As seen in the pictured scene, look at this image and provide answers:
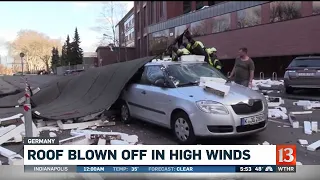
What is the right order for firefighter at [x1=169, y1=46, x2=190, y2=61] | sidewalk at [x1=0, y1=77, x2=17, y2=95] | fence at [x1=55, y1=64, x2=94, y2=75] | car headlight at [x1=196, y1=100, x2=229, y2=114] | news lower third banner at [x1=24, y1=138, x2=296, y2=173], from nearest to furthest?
news lower third banner at [x1=24, y1=138, x2=296, y2=173], fence at [x1=55, y1=64, x2=94, y2=75], sidewalk at [x1=0, y1=77, x2=17, y2=95], car headlight at [x1=196, y1=100, x2=229, y2=114], firefighter at [x1=169, y1=46, x2=190, y2=61]

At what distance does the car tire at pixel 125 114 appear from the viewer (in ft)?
17.8

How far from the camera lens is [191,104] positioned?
3.92 m

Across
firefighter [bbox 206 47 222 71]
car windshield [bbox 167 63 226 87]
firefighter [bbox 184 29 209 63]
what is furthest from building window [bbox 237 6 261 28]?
firefighter [bbox 184 29 209 63]

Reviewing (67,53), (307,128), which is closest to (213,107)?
(67,53)

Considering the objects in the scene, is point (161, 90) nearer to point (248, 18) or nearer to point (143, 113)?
point (143, 113)

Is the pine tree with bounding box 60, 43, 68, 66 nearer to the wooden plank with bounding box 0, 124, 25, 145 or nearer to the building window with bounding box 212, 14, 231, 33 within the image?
the wooden plank with bounding box 0, 124, 25, 145

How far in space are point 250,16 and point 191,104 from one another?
1393 mm

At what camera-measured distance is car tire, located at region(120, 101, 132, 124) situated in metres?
5.43

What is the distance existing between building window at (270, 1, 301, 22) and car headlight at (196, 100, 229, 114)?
3.89 feet

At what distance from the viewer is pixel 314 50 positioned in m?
3.27

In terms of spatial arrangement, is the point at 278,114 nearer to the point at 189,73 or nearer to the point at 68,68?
the point at 189,73

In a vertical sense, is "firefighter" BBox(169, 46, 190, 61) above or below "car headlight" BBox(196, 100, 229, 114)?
above

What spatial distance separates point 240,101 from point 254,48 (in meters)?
1.62

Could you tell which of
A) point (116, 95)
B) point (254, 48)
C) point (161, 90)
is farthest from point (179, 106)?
point (254, 48)
